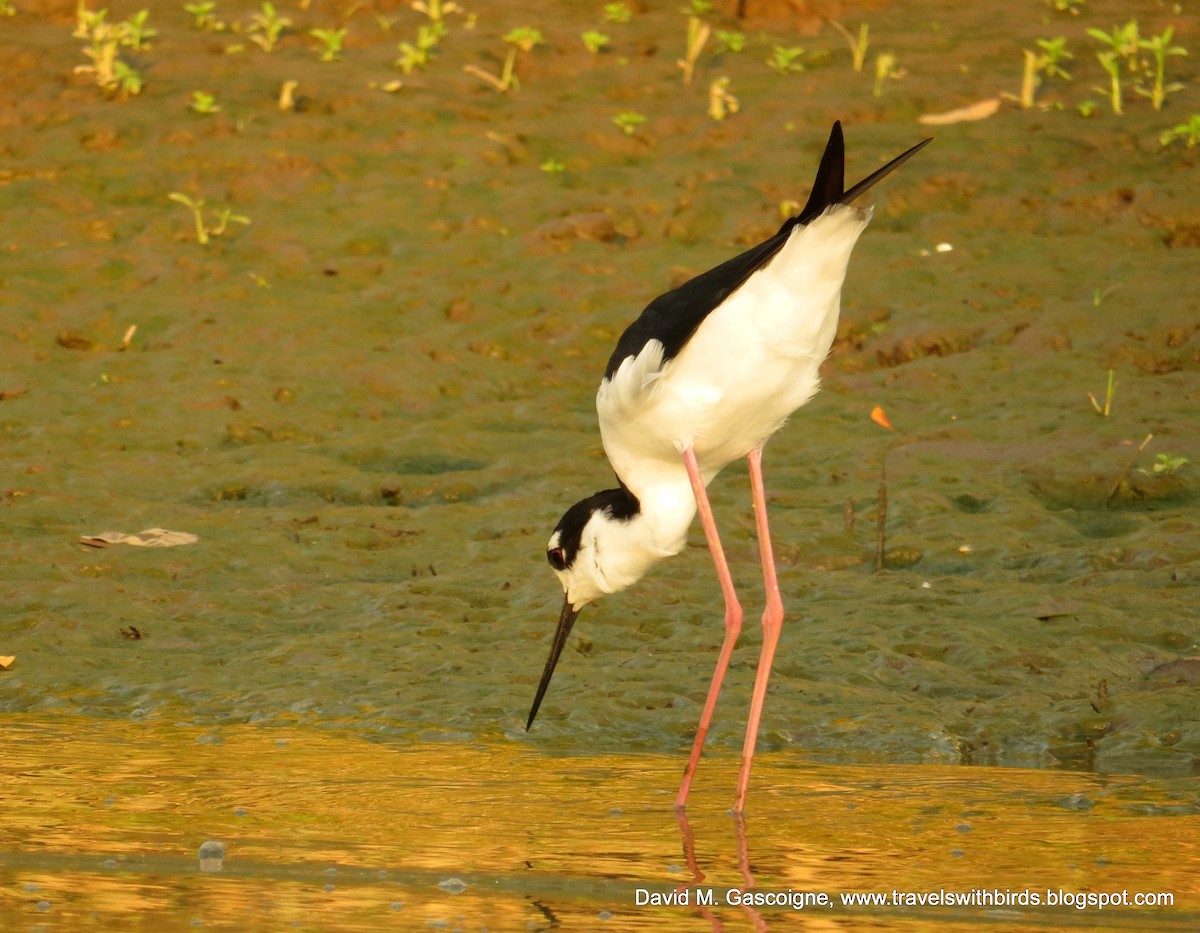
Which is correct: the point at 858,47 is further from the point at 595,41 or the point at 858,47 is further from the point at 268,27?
the point at 268,27

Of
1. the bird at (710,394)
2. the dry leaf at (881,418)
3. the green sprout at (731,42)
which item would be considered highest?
the bird at (710,394)

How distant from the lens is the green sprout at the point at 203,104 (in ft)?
32.2

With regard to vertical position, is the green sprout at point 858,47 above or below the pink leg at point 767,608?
below

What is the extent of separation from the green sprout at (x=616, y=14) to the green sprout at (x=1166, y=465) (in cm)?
592

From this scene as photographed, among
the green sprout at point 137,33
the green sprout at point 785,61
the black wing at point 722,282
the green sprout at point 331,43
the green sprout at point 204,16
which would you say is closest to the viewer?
the black wing at point 722,282

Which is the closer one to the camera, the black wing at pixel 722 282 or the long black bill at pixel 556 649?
the black wing at pixel 722 282

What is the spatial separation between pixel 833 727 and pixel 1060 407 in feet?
9.60

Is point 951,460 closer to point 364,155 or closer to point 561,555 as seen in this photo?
point 561,555

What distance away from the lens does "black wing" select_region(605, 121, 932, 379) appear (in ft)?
13.0

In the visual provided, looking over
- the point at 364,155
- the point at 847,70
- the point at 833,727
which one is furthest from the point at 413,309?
the point at 833,727

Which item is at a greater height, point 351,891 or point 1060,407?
point 351,891

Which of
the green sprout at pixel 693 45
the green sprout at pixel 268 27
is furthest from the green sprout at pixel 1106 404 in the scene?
the green sprout at pixel 268 27

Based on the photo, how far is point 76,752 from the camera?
4398 mm

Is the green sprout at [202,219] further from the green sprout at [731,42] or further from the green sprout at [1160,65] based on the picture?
the green sprout at [1160,65]
